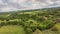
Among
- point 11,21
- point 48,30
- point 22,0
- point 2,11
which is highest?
point 22,0

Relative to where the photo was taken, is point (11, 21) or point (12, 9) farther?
point (12, 9)

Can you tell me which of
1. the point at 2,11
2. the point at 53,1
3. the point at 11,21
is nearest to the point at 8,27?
the point at 11,21

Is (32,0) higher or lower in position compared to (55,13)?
higher

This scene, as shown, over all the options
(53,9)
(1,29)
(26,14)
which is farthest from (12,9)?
(53,9)

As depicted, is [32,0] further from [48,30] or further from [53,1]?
[48,30]
